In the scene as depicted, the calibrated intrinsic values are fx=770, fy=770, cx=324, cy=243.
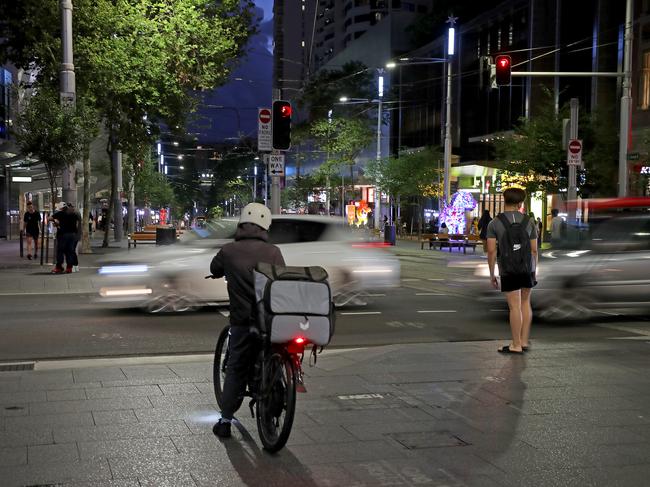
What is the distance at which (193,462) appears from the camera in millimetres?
4816

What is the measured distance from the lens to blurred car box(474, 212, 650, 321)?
440 inches

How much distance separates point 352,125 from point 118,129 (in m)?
30.0

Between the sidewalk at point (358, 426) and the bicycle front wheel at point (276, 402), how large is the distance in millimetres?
137

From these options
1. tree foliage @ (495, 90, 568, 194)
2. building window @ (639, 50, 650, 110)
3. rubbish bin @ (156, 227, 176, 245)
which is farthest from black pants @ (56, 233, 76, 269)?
building window @ (639, 50, 650, 110)

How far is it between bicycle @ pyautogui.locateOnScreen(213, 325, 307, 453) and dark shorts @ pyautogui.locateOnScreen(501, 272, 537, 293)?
394 centimetres

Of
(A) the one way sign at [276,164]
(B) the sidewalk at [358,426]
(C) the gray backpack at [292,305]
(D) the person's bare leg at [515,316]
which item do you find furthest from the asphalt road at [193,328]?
(A) the one way sign at [276,164]

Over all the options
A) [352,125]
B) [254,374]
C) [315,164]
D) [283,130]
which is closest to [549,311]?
[254,374]

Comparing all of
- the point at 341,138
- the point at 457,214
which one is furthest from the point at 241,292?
the point at 341,138

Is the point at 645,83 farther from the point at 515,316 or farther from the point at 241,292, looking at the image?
the point at 241,292

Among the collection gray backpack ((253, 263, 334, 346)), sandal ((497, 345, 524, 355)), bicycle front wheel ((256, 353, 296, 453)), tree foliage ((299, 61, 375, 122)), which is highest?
tree foliage ((299, 61, 375, 122))

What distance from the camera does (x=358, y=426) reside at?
5652 millimetres

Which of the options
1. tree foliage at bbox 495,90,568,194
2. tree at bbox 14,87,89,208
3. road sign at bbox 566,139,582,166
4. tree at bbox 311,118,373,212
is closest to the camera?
tree at bbox 14,87,89,208

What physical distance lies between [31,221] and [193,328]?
576 inches

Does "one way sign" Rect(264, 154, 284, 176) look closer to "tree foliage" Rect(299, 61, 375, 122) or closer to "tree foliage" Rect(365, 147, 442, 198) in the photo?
"tree foliage" Rect(365, 147, 442, 198)
